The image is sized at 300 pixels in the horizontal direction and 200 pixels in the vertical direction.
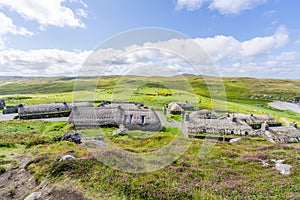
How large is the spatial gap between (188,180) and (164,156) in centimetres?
537

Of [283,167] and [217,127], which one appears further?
[217,127]

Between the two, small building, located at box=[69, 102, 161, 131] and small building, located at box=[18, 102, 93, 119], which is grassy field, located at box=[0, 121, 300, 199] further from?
small building, located at box=[18, 102, 93, 119]

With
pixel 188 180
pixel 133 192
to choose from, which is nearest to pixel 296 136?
pixel 188 180

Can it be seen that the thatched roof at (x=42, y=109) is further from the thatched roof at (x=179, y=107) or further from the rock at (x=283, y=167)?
the rock at (x=283, y=167)

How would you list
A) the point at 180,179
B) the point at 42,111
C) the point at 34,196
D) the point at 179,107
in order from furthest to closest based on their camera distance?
1. the point at 179,107
2. the point at 42,111
3. the point at 180,179
4. the point at 34,196

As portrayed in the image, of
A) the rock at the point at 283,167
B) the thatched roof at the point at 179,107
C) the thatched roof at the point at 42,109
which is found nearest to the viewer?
the rock at the point at 283,167

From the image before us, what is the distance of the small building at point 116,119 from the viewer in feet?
121

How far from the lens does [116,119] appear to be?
3906cm

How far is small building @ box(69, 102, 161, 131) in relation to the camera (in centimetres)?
3691

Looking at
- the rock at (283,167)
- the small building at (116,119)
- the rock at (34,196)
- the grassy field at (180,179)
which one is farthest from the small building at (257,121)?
the rock at (34,196)

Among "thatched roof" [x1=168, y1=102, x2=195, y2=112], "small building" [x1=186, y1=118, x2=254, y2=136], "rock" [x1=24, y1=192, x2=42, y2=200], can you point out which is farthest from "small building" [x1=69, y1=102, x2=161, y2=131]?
"rock" [x1=24, y1=192, x2=42, y2=200]

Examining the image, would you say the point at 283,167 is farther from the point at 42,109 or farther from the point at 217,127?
the point at 42,109

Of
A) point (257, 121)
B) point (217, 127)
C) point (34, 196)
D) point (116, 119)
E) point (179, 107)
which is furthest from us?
point (179, 107)

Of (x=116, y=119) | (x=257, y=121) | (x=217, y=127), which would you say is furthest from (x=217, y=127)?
(x=116, y=119)
